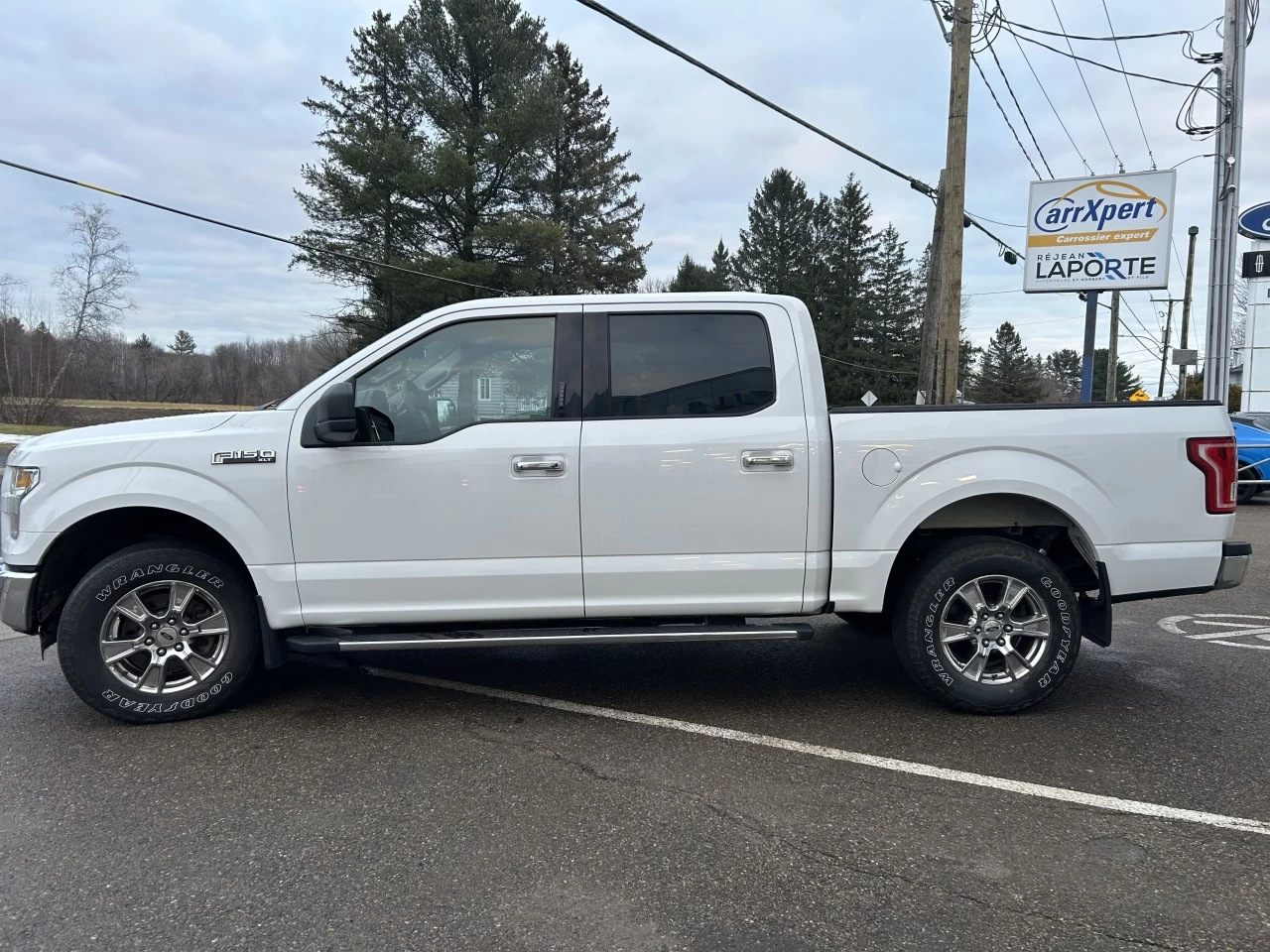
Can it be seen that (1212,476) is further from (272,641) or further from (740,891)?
(272,641)

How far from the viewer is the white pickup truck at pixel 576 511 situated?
401cm

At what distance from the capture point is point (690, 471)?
4.03 meters

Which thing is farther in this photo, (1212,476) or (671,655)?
(671,655)

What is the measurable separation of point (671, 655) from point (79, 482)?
3427 millimetres

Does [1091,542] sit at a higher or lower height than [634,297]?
lower

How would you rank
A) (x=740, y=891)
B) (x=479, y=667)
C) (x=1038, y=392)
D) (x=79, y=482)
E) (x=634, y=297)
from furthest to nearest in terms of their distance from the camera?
(x=1038, y=392)
(x=479, y=667)
(x=634, y=297)
(x=79, y=482)
(x=740, y=891)

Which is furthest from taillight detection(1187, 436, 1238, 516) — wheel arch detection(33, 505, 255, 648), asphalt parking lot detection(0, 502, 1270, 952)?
wheel arch detection(33, 505, 255, 648)

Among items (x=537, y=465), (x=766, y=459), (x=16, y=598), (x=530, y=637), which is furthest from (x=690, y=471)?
(x=16, y=598)

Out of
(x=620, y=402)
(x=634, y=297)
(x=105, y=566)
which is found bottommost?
(x=105, y=566)

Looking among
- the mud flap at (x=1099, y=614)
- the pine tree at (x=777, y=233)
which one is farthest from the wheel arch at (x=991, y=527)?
the pine tree at (x=777, y=233)

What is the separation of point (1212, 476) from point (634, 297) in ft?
9.86

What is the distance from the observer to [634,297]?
4.36 meters

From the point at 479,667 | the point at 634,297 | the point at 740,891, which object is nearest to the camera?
the point at 740,891

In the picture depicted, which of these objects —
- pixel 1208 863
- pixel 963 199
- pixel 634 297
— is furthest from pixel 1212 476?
pixel 963 199
